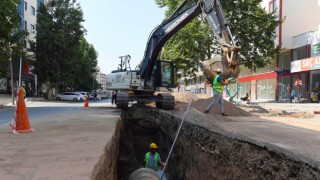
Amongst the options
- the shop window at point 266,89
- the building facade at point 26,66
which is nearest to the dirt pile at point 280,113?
the shop window at point 266,89

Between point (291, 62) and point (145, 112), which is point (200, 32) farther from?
point (145, 112)

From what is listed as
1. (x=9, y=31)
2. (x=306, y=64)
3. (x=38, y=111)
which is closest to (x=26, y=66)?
(x=9, y=31)

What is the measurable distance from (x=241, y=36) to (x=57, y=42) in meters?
23.4

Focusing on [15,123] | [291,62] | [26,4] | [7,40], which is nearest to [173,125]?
A: [15,123]

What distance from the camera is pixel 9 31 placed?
23.8 m

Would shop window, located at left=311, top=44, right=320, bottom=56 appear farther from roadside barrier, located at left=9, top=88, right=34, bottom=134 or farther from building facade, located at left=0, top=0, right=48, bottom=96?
building facade, located at left=0, top=0, right=48, bottom=96

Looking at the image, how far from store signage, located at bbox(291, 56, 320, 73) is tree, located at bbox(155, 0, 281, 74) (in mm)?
2085

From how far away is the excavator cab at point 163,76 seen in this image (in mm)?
16859

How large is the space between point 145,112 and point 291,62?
20.8 m

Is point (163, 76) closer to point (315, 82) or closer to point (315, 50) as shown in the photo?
point (315, 50)

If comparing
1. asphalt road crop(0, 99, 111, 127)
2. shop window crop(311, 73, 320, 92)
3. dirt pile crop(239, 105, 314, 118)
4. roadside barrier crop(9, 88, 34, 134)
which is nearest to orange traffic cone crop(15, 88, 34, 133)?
roadside barrier crop(9, 88, 34, 134)

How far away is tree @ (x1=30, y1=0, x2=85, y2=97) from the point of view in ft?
146

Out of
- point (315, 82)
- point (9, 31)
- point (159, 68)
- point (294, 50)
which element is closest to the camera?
point (159, 68)

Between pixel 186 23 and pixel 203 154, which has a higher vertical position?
pixel 186 23
